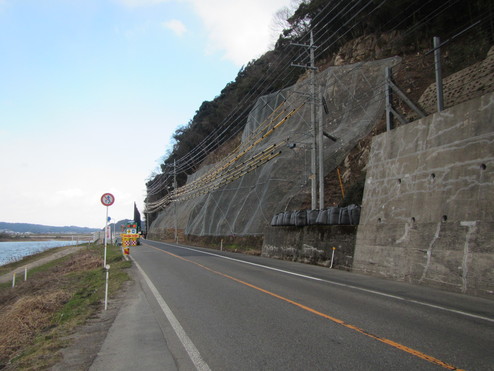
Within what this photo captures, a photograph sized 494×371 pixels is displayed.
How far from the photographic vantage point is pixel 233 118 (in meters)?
66.0

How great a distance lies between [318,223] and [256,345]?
13.7 m

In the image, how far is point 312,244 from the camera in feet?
61.8

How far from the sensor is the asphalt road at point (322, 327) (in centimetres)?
459

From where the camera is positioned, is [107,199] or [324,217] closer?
[107,199]

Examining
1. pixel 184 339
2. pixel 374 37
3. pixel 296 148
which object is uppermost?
pixel 374 37

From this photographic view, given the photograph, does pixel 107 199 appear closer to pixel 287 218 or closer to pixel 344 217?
pixel 344 217

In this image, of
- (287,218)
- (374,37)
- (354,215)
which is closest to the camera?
(354,215)

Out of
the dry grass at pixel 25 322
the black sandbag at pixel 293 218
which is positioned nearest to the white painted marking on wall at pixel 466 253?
the dry grass at pixel 25 322

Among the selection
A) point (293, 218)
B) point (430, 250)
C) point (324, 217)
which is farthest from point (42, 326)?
point (293, 218)

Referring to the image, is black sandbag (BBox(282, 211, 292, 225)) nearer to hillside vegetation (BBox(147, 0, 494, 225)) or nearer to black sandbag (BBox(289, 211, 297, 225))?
black sandbag (BBox(289, 211, 297, 225))

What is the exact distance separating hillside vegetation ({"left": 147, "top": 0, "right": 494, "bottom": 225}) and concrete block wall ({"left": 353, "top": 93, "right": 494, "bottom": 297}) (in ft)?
8.98

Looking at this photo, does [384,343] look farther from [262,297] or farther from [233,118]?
[233,118]

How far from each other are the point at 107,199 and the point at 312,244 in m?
10.1

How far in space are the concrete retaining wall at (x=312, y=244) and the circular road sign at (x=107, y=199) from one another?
9548 millimetres
